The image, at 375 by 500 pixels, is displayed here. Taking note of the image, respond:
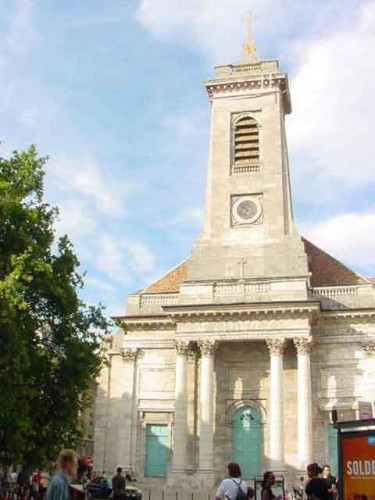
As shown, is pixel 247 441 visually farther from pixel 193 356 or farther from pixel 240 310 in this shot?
pixel 240 310

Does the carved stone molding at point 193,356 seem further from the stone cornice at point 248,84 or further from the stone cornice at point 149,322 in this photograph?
the stone cornice at point 248,84

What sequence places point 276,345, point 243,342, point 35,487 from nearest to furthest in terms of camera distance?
point 35,487 < point 276,345 < point 243,342

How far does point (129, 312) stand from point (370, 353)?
12.0 m

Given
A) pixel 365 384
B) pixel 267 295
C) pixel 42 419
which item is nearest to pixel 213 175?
pixel 267 295

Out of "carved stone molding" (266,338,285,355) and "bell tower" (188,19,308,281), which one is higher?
"bell tower" (188,19,308,281)

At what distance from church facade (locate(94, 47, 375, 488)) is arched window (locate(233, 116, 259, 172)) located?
0.22ft

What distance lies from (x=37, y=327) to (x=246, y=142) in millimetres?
18322

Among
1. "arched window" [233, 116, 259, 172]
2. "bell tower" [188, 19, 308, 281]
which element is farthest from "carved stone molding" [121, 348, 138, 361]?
"arched window" [233, 116, 259, 172]

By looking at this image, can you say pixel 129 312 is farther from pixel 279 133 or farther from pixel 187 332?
pixel 279 133

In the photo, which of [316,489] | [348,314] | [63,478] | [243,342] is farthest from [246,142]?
[63,478]

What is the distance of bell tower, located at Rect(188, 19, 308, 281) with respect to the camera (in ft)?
107

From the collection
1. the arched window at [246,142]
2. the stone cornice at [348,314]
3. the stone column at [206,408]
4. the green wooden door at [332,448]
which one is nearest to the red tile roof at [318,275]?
the stone cornice at [348,314]

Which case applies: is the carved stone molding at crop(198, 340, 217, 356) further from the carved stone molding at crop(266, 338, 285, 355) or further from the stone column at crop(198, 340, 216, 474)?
the carved stone molding at crop(266, 338, 285, 355)

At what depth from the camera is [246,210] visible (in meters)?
33.9
